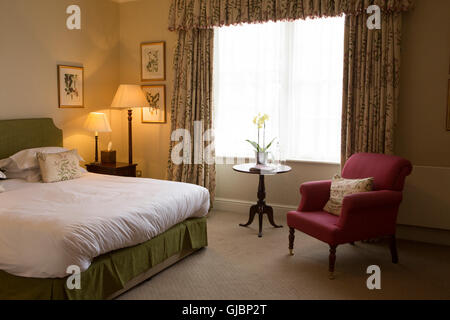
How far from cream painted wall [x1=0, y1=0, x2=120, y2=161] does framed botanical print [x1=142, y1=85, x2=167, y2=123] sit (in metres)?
0.53

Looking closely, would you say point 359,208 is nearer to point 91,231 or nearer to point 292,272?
point 292,272

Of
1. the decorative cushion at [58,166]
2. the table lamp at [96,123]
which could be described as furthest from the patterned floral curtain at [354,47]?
the decorative cushion at [58,166]

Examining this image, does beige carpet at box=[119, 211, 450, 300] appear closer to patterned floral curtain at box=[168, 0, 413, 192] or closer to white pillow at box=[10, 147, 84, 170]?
patterned floral curtain at box=[168, 0, 413, 192]

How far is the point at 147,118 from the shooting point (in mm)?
5809

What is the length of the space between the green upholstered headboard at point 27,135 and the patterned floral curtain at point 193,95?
149 cm

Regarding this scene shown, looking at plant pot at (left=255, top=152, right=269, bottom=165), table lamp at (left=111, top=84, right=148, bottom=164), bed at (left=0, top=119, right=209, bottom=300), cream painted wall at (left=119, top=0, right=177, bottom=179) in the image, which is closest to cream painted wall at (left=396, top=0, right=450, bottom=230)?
plant pot at (left=255, top=152, right=269, bottom=165)

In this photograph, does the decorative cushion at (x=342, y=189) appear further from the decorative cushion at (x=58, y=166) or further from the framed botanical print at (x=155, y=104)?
the framed botanical print at (x=155, y=104)

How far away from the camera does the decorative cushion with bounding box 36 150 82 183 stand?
4.04 m

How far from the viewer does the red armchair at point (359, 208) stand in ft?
10.9

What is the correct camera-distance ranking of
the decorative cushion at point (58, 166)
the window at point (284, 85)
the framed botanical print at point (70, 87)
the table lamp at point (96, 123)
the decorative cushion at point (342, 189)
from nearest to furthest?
the decorative cushion at point (342, 189) → the decorative cushion at point (58, 166) → the window at point (284, 85) → the framed botanical print at point (70, 87) → the table lamp at point (96, 123)

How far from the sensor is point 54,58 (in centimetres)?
483

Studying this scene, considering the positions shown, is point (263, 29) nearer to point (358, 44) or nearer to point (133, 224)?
point (358, 44)
